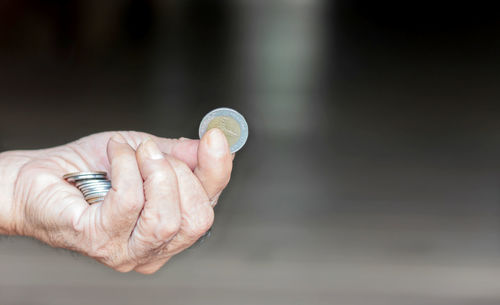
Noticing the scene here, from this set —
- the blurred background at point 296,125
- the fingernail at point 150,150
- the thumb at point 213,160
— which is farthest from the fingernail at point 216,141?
the blurred background at point 296,125

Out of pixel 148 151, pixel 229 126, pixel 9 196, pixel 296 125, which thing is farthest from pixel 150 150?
pixel 296 125

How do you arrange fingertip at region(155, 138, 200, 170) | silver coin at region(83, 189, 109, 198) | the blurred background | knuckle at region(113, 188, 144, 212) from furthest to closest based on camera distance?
the blurred background
fingertip at region(155, 138, 200, 170)
silver coin at region(83, 189, 109, 198)
knuckle at region(113, 188, 144, 212)

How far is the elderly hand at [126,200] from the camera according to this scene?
98 centimetres

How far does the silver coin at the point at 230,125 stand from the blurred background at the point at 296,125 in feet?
1.56

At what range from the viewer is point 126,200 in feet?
3.12

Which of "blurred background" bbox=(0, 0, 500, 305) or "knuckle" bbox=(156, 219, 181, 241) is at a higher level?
"blurred background" bbox=(0, 0, 500, 305)

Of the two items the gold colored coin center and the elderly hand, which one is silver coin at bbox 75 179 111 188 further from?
the gold colored coin center

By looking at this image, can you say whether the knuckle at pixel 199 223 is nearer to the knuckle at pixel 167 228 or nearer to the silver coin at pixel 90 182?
the knuckle at pixel 167 228

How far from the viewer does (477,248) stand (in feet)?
9.25

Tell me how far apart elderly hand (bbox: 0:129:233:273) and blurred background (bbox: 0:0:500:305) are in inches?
6.8

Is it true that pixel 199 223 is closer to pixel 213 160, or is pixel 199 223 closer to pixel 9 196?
pixel 213 160

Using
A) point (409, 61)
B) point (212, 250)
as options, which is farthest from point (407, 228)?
point (409, 61)

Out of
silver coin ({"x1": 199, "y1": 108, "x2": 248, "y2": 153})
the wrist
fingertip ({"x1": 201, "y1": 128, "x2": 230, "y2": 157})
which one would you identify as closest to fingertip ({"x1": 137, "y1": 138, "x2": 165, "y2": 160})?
fingertip ({"x1": 201, "y1": 128, "x2": 230, "y2": 157})

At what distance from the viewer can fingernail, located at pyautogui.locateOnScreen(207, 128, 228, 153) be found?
1.04 m
